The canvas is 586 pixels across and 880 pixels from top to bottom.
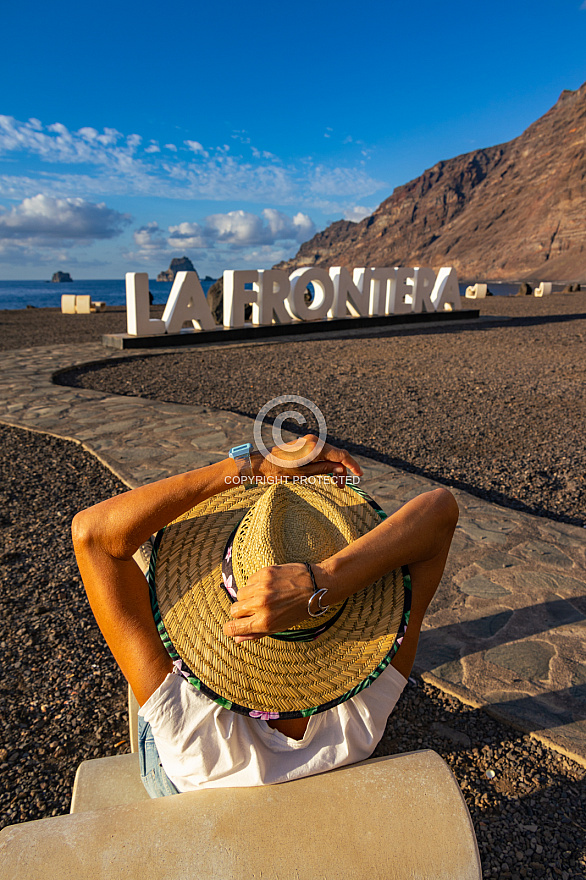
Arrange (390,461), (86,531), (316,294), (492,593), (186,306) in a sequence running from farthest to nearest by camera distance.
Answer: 1. (316,294)
2. (186,306)
3. (390,461)
4. (492,593)
5. (86,531)

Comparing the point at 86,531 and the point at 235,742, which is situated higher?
the point at 86,531

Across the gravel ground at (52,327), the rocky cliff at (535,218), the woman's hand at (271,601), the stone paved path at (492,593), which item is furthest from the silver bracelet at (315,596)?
the rocky cliff at (535,218)

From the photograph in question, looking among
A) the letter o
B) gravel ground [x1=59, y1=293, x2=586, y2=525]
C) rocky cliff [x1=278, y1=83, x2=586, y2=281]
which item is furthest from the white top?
rocky cliff [x1=278, y1=83, x2=586, y2=281]

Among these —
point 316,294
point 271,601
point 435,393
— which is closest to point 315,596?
point 271,601

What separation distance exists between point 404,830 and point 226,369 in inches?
378

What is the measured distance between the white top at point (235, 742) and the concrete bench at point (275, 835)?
2.6 inches

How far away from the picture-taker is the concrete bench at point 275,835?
105cm

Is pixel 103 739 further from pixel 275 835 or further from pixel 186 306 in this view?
pixel 186 306

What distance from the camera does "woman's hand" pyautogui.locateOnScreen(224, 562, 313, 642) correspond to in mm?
1162

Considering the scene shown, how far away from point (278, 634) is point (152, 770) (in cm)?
62

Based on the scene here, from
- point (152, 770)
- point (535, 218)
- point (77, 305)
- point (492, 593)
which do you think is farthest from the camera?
point (535, 218)

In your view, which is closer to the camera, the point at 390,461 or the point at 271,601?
the point at 271,601

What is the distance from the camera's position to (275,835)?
1.12 meters

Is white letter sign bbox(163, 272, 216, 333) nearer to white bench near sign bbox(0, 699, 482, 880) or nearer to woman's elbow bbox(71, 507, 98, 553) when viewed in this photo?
woman's elbow bbox(71, 507, 98, 553)
